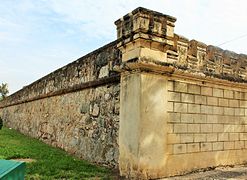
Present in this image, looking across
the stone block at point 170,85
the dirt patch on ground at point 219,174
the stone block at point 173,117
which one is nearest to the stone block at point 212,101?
the stone block at point 173,117

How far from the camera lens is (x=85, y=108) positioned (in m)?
6.61

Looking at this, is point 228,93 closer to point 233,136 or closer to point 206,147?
point 233,136

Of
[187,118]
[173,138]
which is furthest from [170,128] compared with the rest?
[187,118]

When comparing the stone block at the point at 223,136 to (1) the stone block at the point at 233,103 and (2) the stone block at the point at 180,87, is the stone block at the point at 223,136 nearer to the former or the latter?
(1) the stone block at the point at 233,103

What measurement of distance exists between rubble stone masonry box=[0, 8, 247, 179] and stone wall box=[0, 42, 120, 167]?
2cm

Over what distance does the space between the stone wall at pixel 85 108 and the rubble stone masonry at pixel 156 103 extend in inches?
0.8

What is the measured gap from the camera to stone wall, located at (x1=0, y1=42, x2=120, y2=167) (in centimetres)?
554

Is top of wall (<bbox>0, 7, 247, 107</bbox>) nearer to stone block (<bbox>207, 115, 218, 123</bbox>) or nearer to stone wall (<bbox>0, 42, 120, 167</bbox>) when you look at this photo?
stone wall (<bbox>0, 42, 120, 167</bbox>)

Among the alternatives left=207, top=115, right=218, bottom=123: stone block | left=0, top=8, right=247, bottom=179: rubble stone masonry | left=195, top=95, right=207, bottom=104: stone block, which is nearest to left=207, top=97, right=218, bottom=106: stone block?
left=0, top=8, right=247, bottom=179: rubble stone masonry

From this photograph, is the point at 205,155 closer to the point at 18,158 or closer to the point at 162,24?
the point at 162,24

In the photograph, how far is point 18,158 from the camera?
247 inches

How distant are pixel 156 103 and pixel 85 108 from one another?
241 centimetres

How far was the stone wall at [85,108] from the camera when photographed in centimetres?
554

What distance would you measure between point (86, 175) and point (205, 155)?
7.06ft
